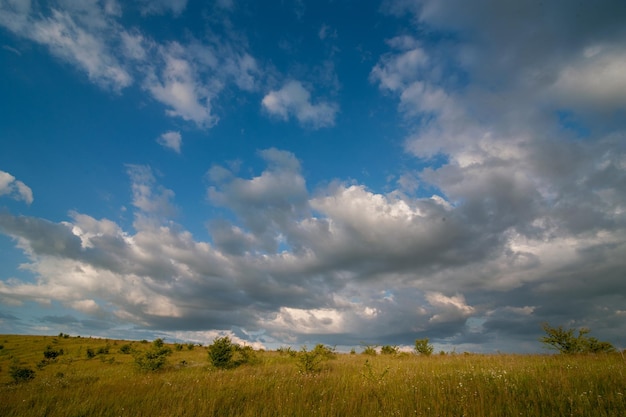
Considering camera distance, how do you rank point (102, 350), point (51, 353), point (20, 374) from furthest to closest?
1. point (102, 350)
2. point (51, 353)
3. point (20, 374)

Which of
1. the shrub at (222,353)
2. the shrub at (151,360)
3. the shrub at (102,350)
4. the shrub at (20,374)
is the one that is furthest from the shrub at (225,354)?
the shrub at (102,350)

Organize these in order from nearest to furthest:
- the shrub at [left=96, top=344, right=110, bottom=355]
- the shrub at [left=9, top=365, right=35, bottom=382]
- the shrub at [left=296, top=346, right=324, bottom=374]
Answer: the shrub at [left=296, top=346, right=324, bottom=374], the shrub at [left=9, top=365, right=35, bottom=382], the shrub at [left=96, top=344, right=110, bottom=355]

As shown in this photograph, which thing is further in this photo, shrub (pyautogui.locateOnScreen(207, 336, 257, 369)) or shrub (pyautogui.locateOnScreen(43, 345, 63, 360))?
shrub (pyautogui.locateOnScreen(43, 345, 63, 360))

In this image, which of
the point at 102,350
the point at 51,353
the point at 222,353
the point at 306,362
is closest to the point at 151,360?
the point at 222,353

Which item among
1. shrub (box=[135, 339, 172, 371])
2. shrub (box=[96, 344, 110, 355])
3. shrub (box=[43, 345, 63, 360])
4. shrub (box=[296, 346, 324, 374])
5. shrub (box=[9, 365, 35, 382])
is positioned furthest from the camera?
shrub (box=[96, 344, 110, 355])

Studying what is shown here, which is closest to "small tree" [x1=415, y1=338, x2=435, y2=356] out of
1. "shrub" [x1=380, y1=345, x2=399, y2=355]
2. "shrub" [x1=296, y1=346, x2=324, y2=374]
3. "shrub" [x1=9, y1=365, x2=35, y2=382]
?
"shrub" [x1=380, y1=345, x2=399, y2=355]

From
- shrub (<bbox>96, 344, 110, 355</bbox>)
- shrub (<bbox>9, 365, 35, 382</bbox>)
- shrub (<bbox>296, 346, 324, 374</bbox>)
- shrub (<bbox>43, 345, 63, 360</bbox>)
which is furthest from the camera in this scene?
shrub (<bbox>96, 344, 110, 355</bbox>)

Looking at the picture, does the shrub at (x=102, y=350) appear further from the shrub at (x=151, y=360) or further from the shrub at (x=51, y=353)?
the shrub at (x=151, y=360)

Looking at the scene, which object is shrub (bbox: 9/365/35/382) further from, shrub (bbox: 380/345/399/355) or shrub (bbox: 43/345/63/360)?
shrub (bbox: 380/345/399/355)

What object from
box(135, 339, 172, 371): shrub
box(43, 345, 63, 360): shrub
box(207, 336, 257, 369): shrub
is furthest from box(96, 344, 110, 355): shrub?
box(207, 336, 257, 369): shrub

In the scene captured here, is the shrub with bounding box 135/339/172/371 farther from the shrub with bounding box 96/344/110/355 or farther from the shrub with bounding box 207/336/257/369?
the shrub with bounding box 96/344/110/355

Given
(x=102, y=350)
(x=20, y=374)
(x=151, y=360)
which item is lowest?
(x=20, y=374)

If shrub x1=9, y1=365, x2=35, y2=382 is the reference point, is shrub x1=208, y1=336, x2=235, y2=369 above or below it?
above

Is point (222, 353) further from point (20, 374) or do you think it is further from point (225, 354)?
point (20, 374)
